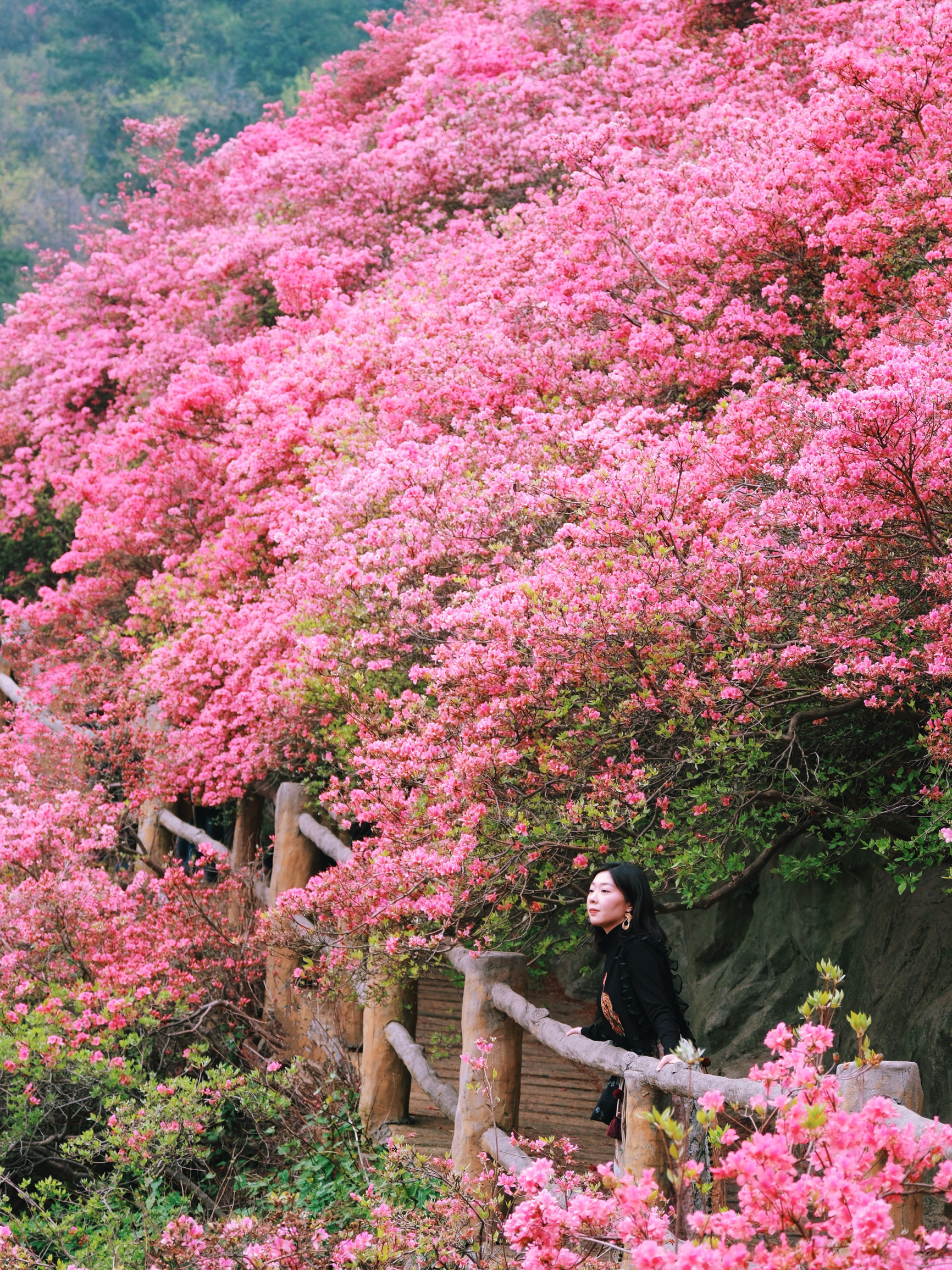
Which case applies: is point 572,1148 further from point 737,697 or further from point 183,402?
point 183,402

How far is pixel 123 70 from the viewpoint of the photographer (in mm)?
40000

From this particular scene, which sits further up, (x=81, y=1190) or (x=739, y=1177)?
(x=739, y=1177)

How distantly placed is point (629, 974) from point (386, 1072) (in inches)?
96.1

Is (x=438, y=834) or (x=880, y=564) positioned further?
(x=438, y=834)

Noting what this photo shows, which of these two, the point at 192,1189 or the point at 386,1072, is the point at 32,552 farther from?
the point at 386,1072

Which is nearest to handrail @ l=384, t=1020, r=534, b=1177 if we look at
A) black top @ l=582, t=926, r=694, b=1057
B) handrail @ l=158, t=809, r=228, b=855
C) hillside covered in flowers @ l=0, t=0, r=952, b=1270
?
hillside covered in flowers @ l=0, t=0, r=952, b=1270

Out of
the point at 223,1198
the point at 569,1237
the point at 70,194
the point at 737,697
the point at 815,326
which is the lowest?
the point at 223,1198

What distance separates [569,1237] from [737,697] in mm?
2067

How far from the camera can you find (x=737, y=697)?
4516mm

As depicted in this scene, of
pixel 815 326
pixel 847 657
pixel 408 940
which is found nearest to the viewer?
pixel 847 657

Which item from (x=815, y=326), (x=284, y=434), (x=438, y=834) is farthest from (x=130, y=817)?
(x=815, y=326)

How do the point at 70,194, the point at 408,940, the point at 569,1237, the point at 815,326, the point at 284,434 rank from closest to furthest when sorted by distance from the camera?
the point at 569,1237
the point at 408,940
the point at 815,326
the point at 284,434
the point at 70,194

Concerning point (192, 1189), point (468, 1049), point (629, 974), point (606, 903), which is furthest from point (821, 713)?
point (192, 1189)

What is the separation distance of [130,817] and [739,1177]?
8.53 m
